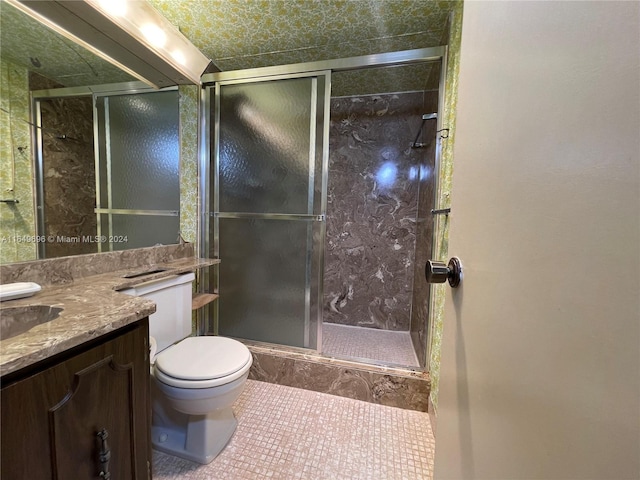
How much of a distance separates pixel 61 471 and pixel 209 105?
199cm

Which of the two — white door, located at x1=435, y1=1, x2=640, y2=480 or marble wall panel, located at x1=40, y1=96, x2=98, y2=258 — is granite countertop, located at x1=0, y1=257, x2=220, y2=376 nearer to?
marble wall panel, located at x1=40, y1=96, x2=98, y2=258

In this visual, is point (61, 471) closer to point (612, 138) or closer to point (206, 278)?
point (612, 138)

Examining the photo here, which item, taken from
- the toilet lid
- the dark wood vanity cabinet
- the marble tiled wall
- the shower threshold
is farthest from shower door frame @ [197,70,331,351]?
the dark wood vanity cabinet

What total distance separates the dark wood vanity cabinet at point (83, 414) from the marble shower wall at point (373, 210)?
1899mm

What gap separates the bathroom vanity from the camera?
0.51 m

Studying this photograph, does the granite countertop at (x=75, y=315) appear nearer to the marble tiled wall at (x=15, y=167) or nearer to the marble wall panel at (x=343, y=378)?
the marble tiled wall at (x=15, y=167)

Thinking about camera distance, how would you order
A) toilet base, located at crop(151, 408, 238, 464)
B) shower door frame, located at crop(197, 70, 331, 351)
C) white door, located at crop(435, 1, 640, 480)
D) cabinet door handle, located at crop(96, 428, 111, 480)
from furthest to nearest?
shower door frame, located at crop(197, 70, 331, 351)
toilet base, located at crop(151, 408, 238, 464)
cabinet door handle, located at crop(96, 428, 111, 480)
white door, located at crop(435, 1, 640, 480)

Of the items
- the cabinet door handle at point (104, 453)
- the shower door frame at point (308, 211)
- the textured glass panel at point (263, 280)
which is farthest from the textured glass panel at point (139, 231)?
the cabinet door handle at point (104, 453)

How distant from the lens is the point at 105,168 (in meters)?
1.33

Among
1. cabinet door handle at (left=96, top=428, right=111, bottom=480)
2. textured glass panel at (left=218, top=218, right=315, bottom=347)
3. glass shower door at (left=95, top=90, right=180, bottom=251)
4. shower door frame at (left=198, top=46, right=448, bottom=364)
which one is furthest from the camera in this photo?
textured glass panel at (left=218, top=218, right=315, bottom=347)

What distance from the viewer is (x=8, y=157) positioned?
3.03 ft

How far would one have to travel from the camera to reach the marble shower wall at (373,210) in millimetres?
2312

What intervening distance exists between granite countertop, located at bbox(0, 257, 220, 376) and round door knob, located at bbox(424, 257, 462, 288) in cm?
84

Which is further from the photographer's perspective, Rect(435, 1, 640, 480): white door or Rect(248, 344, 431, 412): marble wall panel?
Rect(248, 344, 431, 412): marble wall panel
